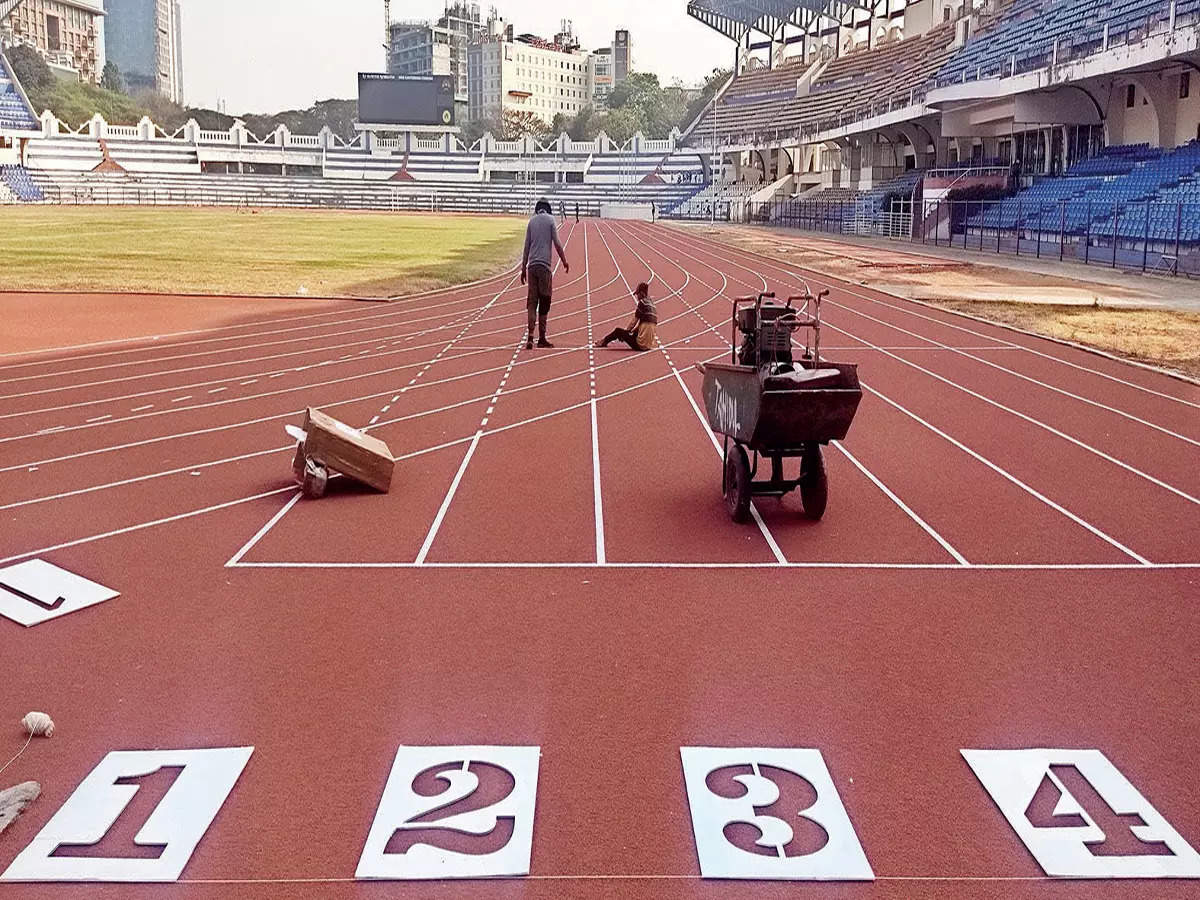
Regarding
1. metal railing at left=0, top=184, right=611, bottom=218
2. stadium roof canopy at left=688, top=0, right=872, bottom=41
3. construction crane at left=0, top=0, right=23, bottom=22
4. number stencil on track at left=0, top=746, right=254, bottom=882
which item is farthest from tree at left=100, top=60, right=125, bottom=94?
number stencil on track at left=0, top=746, right=254, bottom=882

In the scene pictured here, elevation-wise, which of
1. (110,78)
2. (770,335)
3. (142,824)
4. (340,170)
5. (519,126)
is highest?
(110,78)

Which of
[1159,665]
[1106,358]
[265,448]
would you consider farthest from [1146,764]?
[1106,358]

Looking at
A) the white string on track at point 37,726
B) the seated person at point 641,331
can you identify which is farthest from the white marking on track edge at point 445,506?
the seated person at point 641,331

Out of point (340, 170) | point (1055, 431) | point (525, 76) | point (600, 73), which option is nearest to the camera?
point (1055, 431)

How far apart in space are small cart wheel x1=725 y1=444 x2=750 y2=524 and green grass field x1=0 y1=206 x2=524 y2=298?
1635cm

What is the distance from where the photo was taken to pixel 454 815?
4156mm

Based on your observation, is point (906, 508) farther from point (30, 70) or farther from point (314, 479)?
point (30, 70)

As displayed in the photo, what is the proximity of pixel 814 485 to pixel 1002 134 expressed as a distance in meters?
44.9

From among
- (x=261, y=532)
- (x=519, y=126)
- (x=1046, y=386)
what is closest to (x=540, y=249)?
(x=1046, y=386)

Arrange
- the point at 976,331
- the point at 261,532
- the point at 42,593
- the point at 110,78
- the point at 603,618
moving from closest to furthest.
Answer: the point at 603,618 → the point at 42,593 → the point at 261,532 → the point at 976,331 → the point at 110,78

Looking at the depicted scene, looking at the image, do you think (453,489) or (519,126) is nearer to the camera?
(453,489)

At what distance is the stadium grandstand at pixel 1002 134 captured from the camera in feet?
105

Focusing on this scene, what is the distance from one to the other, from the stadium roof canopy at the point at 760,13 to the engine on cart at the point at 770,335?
80.9 m

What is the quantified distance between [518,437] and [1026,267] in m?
23.6
